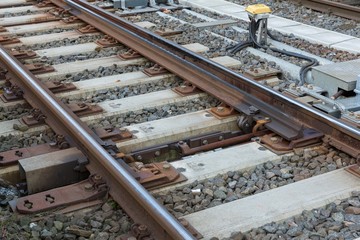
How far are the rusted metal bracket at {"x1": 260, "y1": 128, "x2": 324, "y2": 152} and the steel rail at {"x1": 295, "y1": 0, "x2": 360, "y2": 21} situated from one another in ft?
17.8

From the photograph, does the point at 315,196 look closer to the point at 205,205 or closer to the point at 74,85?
the point at 205,205

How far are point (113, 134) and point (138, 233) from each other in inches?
61.8

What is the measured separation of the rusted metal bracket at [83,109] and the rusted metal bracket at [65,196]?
1.43m

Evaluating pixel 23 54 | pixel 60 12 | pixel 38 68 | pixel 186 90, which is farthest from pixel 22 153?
pixel 60 12

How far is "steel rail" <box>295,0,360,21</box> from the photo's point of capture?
1009 cm

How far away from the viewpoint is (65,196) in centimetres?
429

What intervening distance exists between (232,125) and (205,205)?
1.53 meters

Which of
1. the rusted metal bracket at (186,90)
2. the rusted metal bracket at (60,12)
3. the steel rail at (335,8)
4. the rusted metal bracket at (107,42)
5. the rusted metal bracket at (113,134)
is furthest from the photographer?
the rusted metal bracket at (60,12)

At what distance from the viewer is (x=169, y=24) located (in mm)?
9453

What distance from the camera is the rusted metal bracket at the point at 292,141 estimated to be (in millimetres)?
4945

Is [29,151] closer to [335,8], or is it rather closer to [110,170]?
[110,170]

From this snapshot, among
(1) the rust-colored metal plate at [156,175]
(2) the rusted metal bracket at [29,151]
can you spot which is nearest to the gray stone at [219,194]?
(1) the rust-colored metal plate at [156,175]

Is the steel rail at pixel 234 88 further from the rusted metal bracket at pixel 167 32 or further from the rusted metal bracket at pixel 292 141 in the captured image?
the rusted metal bracket at pixel 167 32

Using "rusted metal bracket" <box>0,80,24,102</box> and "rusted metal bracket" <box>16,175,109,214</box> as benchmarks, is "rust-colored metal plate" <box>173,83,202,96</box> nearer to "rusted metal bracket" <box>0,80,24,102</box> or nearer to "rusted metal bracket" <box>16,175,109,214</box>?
"rusted metal bracket" <box>0,80,24,102</box>
